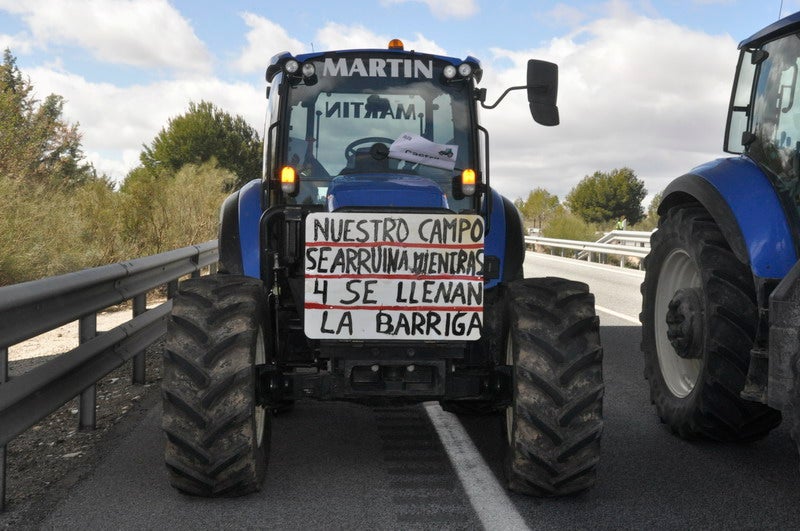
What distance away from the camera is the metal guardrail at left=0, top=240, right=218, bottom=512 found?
4220 mm

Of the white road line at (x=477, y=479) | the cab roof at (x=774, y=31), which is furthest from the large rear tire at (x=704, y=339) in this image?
the white road line at (x=477, y=479)

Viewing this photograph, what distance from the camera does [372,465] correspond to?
5082 mm

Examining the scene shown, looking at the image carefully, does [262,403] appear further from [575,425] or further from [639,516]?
[639,516]

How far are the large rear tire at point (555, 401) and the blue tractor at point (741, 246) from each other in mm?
729

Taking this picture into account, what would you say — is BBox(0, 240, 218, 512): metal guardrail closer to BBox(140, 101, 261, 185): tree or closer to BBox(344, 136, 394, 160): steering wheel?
BBox(344, 136, 394, 160): steering wheel

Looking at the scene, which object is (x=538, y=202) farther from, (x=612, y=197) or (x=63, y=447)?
(x=63, y=447)

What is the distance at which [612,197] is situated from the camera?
344ft

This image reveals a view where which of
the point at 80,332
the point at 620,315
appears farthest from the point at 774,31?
the point at 620,315

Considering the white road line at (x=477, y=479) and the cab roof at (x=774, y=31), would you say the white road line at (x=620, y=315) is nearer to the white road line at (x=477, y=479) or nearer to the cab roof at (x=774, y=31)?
the white road line at (x=477, y=479)

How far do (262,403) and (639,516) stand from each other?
1810 millimetres

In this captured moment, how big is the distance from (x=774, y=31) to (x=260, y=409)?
3.47 m

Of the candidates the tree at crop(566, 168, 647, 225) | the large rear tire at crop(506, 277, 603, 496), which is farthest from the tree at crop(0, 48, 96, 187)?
the tree at crop(566, 168, 647, 225)

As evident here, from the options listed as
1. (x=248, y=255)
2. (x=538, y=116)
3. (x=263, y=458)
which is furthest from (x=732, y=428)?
(x=248, y=255)

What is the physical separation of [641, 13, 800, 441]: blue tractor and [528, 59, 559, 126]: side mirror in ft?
3.24
